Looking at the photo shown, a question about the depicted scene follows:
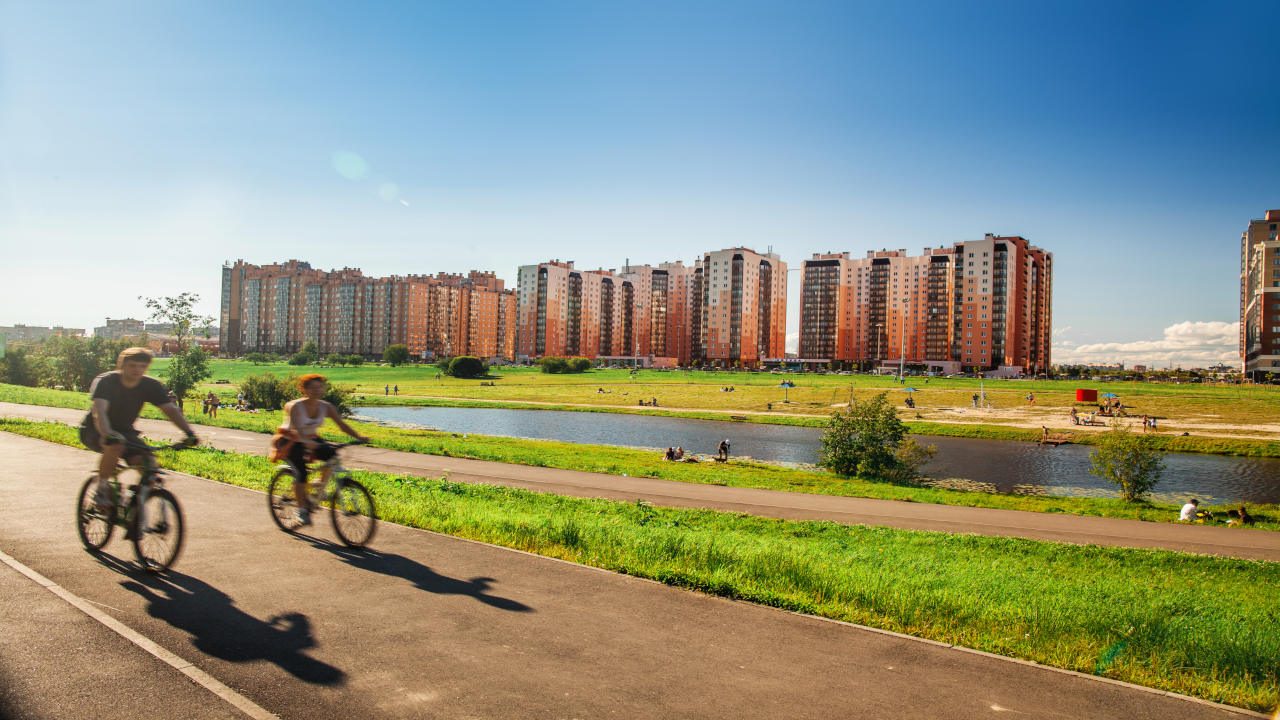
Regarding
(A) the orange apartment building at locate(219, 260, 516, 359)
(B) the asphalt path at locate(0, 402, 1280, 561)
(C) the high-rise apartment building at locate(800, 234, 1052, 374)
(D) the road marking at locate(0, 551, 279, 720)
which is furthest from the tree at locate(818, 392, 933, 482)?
(A) the orange apartment building at locate(219, 260, 516, 359)

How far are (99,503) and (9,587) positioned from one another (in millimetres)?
1252

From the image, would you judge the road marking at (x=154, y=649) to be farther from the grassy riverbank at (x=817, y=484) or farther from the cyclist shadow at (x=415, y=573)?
the grassy riverbank at (x=817, y=484)

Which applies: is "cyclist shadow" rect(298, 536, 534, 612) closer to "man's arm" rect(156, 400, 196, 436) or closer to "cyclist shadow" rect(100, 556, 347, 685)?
"cyclist shadow" rect(100, 556, 347, 685)

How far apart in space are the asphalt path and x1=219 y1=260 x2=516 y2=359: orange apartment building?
166 meters

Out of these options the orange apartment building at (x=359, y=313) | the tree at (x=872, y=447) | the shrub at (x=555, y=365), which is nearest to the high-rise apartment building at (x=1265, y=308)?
the shrub at (x=555, y=365)

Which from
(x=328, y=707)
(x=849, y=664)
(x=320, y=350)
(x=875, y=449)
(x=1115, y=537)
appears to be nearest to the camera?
(x=328, y=707)

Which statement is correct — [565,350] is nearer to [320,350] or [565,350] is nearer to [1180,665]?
[320,350]

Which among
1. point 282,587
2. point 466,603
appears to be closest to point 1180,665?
point 466,603

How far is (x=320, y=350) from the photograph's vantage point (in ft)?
607

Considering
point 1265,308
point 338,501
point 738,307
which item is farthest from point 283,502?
point 738,307

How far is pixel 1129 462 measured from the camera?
25.7 m

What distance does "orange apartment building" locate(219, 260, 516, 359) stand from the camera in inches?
7116

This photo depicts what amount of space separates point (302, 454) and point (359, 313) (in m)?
188

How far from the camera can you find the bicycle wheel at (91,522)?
23.5ft
